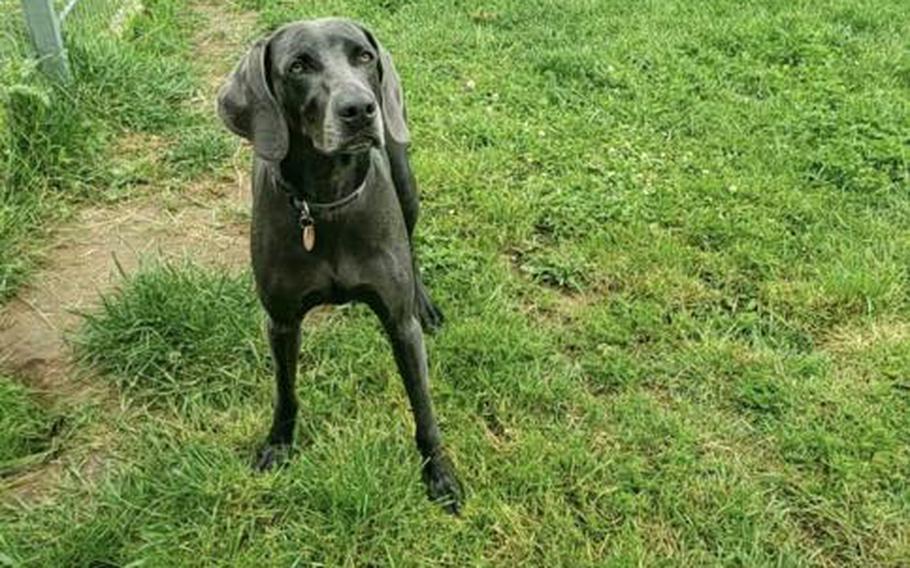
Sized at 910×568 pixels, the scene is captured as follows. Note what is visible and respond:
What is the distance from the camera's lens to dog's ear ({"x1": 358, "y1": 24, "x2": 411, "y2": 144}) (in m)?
2.45

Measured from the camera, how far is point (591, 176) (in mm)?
4328

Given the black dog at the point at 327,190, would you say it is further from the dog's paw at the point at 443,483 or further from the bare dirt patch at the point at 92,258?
the bare dirt patch at the point at 92,258

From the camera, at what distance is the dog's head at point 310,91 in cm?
217

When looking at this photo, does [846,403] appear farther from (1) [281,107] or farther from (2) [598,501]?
(1) [281,107]

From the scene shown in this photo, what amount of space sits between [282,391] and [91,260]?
4.84ft

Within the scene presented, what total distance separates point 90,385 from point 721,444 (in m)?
2.07

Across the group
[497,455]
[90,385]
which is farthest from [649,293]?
[90,385]

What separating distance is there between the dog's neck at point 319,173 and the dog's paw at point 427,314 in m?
0.96

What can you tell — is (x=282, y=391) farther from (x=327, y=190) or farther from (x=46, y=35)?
(x=46, y=35)

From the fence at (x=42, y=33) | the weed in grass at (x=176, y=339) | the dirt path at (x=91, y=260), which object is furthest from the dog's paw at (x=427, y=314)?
the fence at (x=42, y=33)

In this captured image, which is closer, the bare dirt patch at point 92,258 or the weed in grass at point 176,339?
the weed in grass at point 176,339

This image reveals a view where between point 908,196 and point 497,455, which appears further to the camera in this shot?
point 908,196

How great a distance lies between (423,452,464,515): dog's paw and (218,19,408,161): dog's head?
99 cm

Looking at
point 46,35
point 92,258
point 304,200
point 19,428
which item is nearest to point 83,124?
point 46,35
